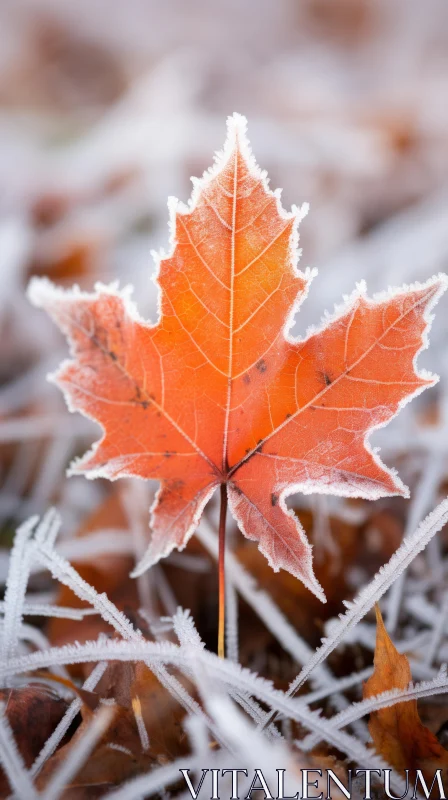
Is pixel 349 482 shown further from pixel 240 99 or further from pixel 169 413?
pixel 240 99

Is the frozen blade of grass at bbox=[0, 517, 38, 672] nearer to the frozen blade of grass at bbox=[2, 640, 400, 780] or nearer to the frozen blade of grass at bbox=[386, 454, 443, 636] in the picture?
the frozen blade of grass at bbox=[2, 640, 400, 780]

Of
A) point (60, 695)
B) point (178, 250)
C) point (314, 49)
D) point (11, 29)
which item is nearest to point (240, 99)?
point (314, 49)

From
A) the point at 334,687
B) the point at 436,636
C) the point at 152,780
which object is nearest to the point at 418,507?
the point at 436,636

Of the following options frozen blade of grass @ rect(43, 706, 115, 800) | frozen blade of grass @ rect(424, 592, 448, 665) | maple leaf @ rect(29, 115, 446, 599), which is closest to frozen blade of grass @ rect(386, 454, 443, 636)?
frozen blade of grass @ rect(424, 592, 448, 665)

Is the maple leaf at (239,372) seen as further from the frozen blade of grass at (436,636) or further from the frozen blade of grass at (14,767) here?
the frozen blade of grass at (436,636)

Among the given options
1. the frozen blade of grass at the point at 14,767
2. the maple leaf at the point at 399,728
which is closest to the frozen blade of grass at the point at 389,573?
the maple leaf at the point at 399,728
